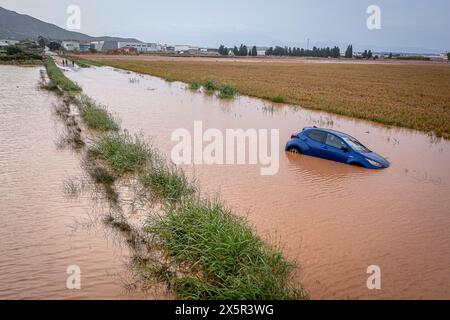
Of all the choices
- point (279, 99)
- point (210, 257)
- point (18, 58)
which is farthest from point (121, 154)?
point (18, 58)

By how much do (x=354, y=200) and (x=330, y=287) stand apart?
4.79 m

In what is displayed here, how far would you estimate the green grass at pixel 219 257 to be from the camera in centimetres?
630

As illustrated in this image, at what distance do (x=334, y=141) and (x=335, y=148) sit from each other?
0.30m

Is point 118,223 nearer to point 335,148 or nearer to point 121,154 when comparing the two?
point 121,154

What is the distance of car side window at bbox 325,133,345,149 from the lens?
14.4m

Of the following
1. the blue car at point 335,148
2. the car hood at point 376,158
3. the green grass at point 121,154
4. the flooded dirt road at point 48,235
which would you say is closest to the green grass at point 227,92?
the blue car at point 335,148

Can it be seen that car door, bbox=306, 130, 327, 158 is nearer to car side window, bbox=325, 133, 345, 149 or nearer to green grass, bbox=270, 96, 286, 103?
car side window, bbox=325, 133, 345, 149

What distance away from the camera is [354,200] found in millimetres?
11211

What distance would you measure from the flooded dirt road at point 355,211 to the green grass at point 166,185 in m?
0.92

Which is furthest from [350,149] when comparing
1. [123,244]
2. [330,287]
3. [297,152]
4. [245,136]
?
[123,244]

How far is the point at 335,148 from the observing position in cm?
1452

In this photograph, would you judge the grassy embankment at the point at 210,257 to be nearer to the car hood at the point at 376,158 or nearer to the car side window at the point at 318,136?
the car side window at the point at 318,136

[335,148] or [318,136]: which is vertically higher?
[318,136]
